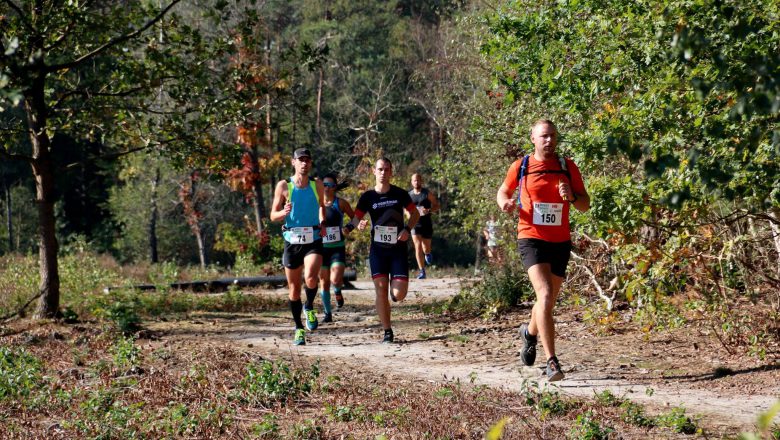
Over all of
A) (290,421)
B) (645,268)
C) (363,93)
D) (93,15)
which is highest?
(363,93)

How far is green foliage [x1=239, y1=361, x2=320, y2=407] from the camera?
7.14 m

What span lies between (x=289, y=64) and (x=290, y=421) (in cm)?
3012

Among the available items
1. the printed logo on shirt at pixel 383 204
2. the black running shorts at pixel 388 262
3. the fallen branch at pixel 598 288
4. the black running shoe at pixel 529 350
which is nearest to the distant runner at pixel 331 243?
the printed logo on shirt at pixel 383 204

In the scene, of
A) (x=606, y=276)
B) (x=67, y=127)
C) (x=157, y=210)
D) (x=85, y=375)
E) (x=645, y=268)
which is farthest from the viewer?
(x=157, y=210)

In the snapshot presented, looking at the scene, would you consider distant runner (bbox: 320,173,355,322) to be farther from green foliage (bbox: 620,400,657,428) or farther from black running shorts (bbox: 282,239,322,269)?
green foliage (bbox: 620,400,657,428)

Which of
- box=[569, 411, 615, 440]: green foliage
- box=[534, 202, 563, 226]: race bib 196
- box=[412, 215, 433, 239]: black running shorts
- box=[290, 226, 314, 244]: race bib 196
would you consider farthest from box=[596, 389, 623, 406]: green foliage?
box=[412, 215, 433, 239]: black running shorts

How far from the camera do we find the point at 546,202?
7605 millimetres

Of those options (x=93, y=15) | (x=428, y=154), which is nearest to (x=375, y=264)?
(x=93, y=15)

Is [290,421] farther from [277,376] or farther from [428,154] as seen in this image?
[428,154]

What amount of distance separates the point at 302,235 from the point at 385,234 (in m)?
0.97

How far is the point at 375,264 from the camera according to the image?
10195 mm

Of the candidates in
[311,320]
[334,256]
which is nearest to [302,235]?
[311,320]

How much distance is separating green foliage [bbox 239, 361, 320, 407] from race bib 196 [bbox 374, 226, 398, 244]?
2.75 meters

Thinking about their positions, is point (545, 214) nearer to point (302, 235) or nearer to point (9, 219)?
point (302, 235)
